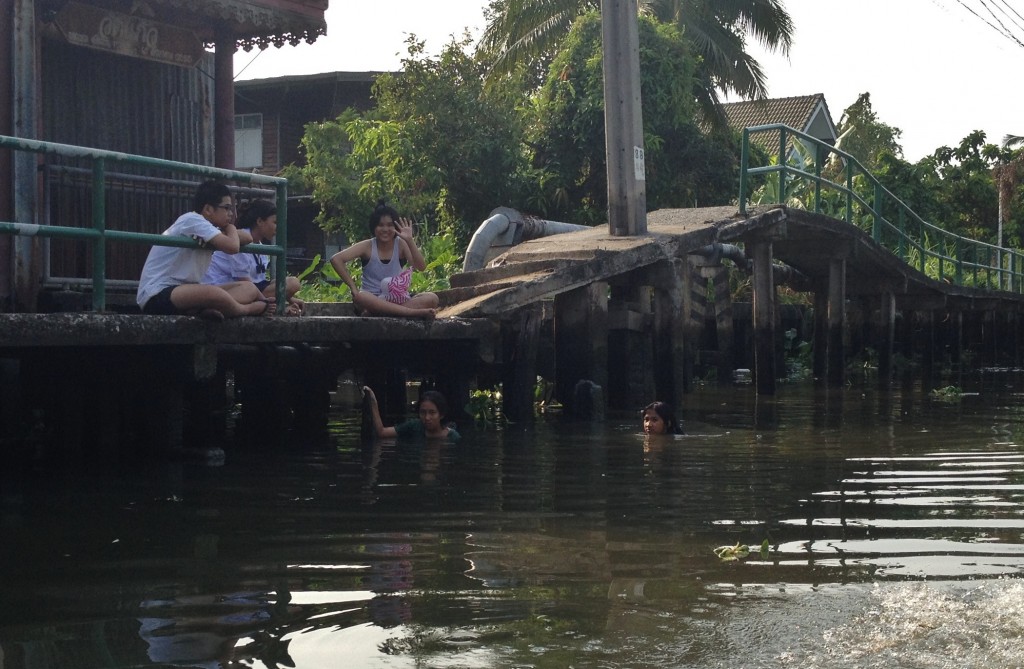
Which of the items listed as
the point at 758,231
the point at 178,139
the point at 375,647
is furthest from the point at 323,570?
the point at 758,231

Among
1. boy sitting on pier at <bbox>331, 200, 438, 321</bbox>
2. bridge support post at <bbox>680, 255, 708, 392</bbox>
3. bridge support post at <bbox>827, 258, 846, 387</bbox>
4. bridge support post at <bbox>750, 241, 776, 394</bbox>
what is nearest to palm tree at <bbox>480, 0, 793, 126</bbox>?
bridge support post at <bbox>680, 255, 708, 392</bbox>

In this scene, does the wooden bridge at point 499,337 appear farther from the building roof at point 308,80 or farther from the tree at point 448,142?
the building roof at point 308,80

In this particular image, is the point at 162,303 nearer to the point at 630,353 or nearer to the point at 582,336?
the point at 582,336

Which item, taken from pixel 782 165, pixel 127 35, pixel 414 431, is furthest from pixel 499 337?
pixel 782 165

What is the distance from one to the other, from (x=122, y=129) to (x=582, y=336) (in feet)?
14.4

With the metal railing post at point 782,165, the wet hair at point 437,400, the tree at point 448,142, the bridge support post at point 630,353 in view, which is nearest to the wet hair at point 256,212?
the wet hair at point 437,400

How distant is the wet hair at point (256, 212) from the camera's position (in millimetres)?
8750

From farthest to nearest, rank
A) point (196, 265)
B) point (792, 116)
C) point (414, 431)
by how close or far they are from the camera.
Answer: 1. point (792, 116)
2. point (414, 431)
3. point (196, 265)

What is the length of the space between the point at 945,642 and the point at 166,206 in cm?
767

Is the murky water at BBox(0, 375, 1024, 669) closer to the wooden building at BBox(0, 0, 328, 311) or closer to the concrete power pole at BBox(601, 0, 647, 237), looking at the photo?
the wooden building at BBox(0, 0, 328, 311)

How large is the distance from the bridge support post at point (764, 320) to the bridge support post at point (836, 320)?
243 cm

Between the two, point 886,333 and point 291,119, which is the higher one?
point 291,119

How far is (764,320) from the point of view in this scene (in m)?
15.4

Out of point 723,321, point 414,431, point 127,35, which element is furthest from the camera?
point 723,321
